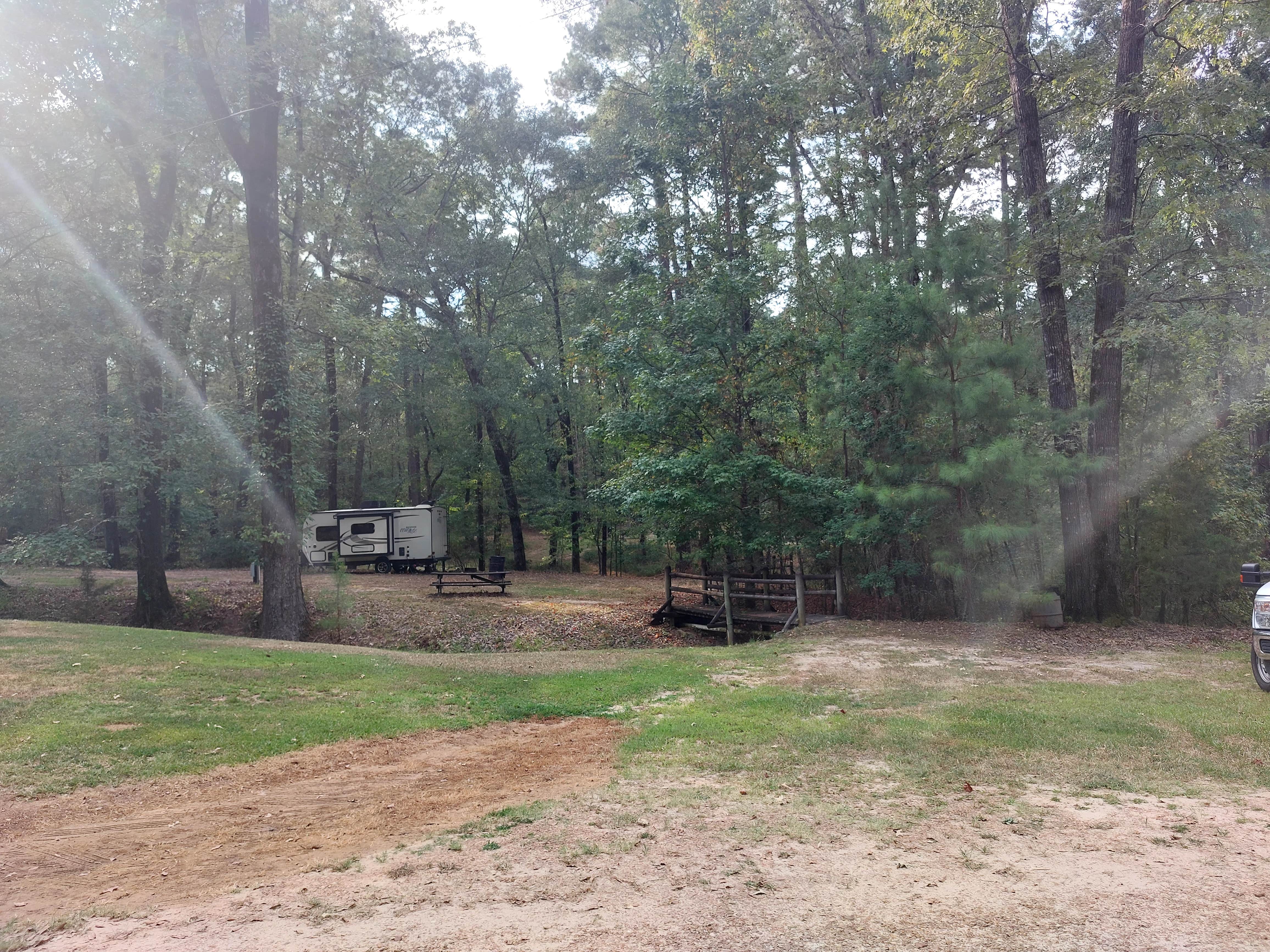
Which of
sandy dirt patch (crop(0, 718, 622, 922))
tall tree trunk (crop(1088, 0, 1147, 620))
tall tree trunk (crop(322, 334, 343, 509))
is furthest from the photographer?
tall tree trunk (crop(322, 334, 343, 509))

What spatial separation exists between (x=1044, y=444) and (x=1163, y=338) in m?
2.39

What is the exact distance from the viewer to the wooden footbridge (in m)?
14.5

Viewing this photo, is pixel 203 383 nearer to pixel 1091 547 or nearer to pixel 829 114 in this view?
pixel 829 114

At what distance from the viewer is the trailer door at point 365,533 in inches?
1055

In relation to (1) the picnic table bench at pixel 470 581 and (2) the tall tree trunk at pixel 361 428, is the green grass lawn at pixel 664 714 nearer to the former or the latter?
(1) the picnic table bench at pixel 470 581

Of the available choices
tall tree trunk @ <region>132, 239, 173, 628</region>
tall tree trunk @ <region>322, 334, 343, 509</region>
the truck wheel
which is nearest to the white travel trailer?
tall tree trunk @ <region>322, 334, 343, 509</region>

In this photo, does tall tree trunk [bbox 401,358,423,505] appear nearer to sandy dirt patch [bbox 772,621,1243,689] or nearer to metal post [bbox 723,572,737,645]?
metal post [bbox 723,572,737,645]

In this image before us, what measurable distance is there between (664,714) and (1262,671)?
5838mm

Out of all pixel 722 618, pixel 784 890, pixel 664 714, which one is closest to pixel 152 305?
pixel 722 618

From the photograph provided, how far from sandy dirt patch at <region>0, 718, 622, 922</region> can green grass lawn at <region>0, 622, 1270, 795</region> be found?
401mm

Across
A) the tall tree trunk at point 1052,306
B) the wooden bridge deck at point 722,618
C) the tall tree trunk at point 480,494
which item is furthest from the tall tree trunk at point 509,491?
the tall tree trunk at point 1052,306

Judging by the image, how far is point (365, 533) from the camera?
2681cm

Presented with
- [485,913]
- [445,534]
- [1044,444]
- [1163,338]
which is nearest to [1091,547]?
[1044,444]

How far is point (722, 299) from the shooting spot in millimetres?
16125
